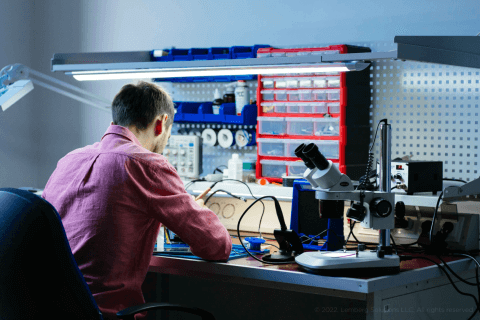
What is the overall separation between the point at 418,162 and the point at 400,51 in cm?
66

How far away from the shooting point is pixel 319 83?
2.56m

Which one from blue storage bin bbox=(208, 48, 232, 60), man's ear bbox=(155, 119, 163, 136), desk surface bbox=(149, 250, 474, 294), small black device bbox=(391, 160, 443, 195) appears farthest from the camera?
blue storage bin bbox=(208, 48, 232, 60)

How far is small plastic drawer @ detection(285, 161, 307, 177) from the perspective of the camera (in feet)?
8.74

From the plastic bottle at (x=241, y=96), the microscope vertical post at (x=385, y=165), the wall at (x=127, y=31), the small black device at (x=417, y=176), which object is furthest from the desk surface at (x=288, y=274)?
the wall at (x=127, y=31)

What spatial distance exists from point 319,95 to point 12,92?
155 centimetres

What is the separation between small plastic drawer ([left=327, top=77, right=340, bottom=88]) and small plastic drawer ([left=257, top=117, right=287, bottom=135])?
0.91 feet

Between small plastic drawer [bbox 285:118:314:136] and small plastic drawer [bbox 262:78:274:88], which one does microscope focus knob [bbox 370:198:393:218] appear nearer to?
small plastic drawer [bbox 285:118:314:136]

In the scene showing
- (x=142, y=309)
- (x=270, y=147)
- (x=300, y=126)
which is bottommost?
(x=142, y=309)

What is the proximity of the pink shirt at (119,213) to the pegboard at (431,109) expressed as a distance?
3.77ft

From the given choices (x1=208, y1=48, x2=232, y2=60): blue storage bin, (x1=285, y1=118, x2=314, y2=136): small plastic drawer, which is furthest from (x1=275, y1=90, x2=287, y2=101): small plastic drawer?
(x1=208, y1=48, x2=232, y2=60): blue storage bin

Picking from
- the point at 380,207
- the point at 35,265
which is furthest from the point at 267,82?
the point at 35,265

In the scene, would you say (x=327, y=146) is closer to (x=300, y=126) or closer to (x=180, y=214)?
(x=300, y=126)

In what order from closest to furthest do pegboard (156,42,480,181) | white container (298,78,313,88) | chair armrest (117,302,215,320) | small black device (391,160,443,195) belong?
1. chair armrest (117,302,215,320)
2. small black device (391,160,443,195)
3. pegboard (156,42,480,181)
4. white container (298,78,313,88)

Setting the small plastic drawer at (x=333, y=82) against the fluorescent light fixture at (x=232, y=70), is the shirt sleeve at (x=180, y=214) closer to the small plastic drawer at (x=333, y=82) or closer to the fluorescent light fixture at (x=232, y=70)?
the fluorescent light fixture at (x=232, y=70)
